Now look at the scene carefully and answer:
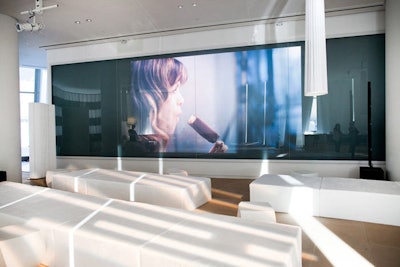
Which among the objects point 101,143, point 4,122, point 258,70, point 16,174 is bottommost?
point 16,174

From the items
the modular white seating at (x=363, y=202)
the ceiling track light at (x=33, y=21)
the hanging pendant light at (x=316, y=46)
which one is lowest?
the modular white seating at (x=363, y=202)

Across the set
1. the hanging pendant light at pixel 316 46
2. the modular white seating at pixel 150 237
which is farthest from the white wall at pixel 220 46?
the modular white seating at pixel 150 237

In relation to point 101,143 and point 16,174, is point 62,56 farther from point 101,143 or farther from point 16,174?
point 16,174

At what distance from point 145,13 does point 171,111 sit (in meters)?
2.76

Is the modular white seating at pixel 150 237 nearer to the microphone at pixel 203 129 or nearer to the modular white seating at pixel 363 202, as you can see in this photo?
the modular white seating at pixel 363 202

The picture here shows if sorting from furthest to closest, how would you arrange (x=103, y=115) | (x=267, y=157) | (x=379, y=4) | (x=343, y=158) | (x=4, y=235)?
(x=103, y=115) → (x=267, y=157) → (x=343, y=158) → (x=379, y=4) → (x=4, y=235)

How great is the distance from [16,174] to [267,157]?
645cm

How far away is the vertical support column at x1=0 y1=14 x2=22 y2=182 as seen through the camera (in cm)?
692

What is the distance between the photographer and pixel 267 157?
7562mm

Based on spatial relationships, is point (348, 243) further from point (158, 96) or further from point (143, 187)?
point (158, 96)

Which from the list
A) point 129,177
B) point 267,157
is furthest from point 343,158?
point 129,177

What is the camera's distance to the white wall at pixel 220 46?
687 cm

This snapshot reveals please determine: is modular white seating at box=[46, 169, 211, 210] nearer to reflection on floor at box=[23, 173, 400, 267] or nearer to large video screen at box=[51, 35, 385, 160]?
reflection on floor at box=[23, 173, 400, 267]

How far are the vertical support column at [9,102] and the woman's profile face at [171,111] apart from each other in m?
3.73
